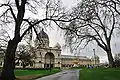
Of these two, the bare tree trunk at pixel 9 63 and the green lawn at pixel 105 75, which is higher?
the bare tree trunk at pixel 9 63

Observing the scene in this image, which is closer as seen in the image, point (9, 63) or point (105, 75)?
point (9, 63)

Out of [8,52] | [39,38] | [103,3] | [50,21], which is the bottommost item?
[8,52]

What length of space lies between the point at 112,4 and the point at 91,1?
2589mm

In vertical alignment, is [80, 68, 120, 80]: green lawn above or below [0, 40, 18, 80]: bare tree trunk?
below

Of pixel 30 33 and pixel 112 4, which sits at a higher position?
pixel 112 4

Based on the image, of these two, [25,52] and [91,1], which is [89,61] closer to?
[25,52]

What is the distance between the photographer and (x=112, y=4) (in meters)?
26.0

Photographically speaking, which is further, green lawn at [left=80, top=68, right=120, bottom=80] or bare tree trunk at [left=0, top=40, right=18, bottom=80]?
bare tree trunk at [left=0, top=40, right=18, bottom=80]

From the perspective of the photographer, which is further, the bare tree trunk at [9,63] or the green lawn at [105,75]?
the bare tree trunk at [9,63]

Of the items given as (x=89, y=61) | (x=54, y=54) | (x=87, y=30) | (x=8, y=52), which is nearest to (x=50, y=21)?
(x=8, y=52)

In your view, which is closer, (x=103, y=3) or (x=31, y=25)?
(x=31, y=25)

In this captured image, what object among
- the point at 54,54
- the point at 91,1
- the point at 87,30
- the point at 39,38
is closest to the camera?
the point at 39,38

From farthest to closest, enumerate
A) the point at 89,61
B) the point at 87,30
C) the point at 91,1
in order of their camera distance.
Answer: the point at 89,61, the point at 87,30, the point at 91,1

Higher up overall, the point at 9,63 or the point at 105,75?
the point at 9,63
